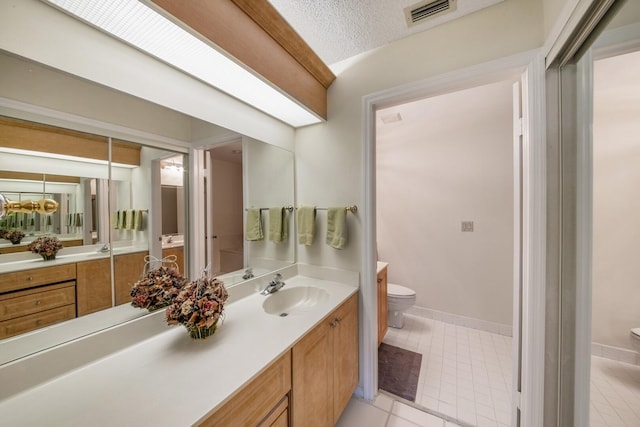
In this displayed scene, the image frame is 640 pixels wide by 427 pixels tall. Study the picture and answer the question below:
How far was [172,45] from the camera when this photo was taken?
915mm

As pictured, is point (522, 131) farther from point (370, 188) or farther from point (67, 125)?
point (67, 125)

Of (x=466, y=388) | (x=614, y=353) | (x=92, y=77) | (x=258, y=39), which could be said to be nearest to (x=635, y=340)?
(x=614, y=353)

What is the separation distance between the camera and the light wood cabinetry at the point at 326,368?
920 millimetres

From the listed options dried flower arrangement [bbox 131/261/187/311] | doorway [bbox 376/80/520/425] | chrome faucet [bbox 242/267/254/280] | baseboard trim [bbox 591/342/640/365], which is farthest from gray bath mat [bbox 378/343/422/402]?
dried flower arrangement [bbox 131/261/187/311]

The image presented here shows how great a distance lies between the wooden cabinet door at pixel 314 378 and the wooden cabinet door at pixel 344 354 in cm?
5

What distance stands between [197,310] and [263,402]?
399 mm

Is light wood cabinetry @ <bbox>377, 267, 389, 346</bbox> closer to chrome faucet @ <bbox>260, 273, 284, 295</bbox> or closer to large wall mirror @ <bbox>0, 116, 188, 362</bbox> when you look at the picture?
chrome faucet @ <bbox>260, 273, 284, 295</bbox>

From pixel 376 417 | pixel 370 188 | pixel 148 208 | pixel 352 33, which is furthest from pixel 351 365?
pixel 352 33

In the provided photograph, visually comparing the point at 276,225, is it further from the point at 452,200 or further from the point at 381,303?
the point at 452,200

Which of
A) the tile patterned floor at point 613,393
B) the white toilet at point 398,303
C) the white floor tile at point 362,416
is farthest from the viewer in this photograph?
the white toilet at point 398,303

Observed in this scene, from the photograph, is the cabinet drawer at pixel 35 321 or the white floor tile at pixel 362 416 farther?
the white floor tile at pixel 362 416

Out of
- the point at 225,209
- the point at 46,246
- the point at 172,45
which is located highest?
the point at 172,45

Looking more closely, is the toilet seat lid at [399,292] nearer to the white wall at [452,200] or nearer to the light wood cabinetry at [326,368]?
the white wall at [452,200]

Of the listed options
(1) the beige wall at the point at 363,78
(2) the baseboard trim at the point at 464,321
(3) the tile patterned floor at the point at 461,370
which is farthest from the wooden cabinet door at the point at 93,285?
(2) the baseboard trim at the point at 464,321
